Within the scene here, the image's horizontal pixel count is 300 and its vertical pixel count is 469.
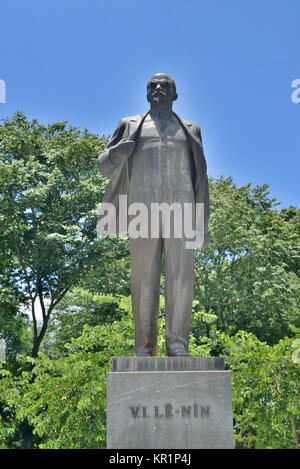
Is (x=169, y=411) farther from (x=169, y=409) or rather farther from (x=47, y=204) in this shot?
(x=47, y=204)

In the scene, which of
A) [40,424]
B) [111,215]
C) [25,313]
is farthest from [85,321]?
[111,215]

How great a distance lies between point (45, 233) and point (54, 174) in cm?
275

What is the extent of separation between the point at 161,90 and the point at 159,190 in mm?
1323

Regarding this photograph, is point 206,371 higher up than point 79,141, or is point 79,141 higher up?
point 79,141

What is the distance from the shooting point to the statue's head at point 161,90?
20.1 ft

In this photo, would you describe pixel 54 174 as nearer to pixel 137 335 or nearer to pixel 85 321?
pixel 85 321

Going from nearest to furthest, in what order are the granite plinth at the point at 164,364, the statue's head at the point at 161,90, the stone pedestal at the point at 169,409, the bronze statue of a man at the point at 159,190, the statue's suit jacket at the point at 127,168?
the stone pedestal at the point at 169,409 < the granite plinth at the point at 164,364 < the bronze statue of a man at the point at 159,190 < the statue's suit jacket at the point at 127,168 < the statue's head at the point at 161,90

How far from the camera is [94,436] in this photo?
42.1 ft

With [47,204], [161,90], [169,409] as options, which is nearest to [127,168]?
[161,90]

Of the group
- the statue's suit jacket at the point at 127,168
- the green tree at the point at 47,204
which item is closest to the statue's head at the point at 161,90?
the statue's suit jacket at the point at 127,168

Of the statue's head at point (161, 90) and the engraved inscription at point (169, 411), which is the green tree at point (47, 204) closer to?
the statue's head at point (161, 90)

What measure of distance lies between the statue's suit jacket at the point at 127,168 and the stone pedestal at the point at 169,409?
5.83 feet

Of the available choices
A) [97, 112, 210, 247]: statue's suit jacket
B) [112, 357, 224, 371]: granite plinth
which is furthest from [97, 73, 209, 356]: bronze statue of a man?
[112, 357, 224, 371]: granite plinth

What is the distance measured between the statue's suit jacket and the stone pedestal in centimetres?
178
